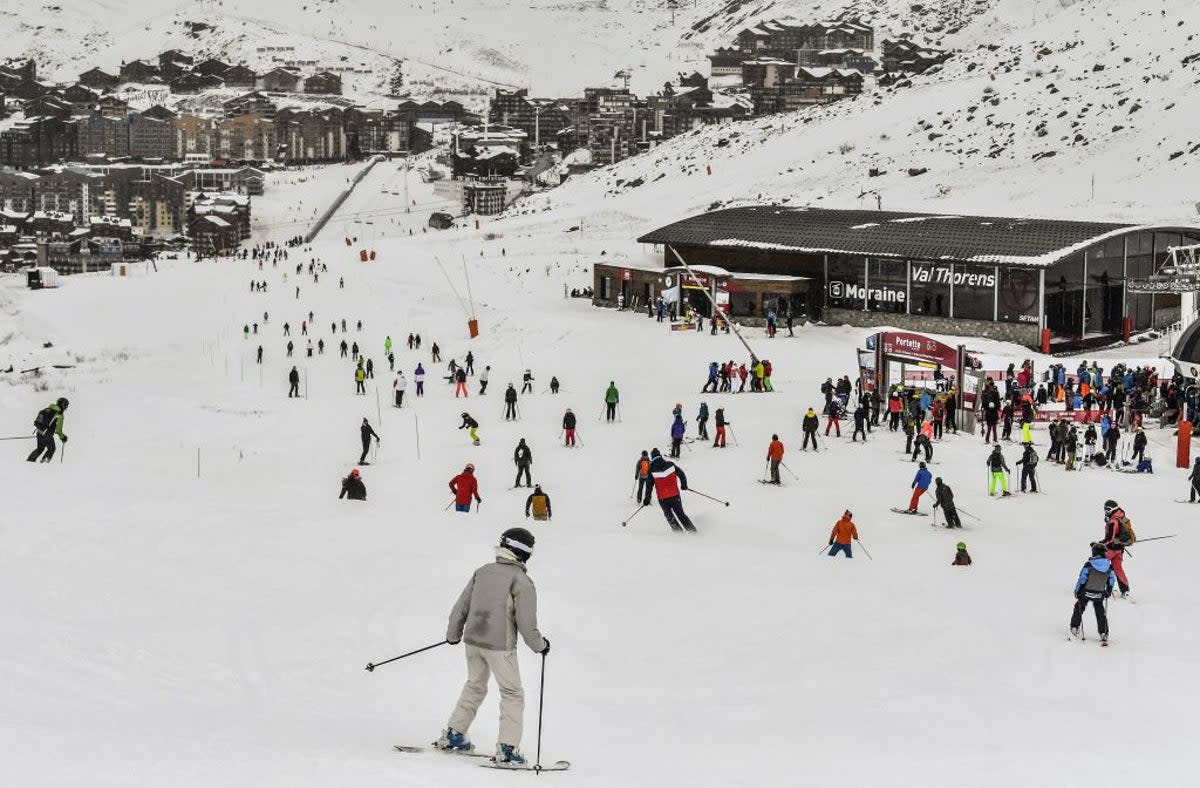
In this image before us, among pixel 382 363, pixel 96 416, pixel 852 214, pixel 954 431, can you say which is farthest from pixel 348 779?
pixel 852 214

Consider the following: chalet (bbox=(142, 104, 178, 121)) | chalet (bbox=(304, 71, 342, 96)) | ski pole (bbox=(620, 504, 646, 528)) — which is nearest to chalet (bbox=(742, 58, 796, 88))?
chalet (bbox=(304, 71, 342, 96))

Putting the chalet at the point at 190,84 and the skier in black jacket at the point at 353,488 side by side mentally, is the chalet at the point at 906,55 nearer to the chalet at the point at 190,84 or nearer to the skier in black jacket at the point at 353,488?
the chalet at the point at 190,84

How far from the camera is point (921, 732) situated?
33.2 feet

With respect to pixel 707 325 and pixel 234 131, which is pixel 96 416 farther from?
pixel 234 131

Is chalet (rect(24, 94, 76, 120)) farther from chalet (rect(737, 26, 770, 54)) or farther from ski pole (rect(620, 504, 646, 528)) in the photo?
ski pole (rect(620, 504, 646, 528))

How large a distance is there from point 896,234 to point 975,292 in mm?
3936

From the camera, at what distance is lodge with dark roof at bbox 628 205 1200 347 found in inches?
1592

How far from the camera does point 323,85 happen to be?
18875cm

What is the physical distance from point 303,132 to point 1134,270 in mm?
130922

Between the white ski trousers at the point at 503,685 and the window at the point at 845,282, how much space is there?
3688 cm

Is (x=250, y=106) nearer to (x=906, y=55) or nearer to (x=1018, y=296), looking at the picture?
(x=906, y=55)

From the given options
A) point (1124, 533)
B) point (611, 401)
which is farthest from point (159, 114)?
point (1124, 533)

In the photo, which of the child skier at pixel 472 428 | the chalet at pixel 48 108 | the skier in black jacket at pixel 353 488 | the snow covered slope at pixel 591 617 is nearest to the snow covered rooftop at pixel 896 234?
the snow covered slope at pixel 591 617

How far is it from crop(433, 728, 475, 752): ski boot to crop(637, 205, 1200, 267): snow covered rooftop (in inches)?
1307
